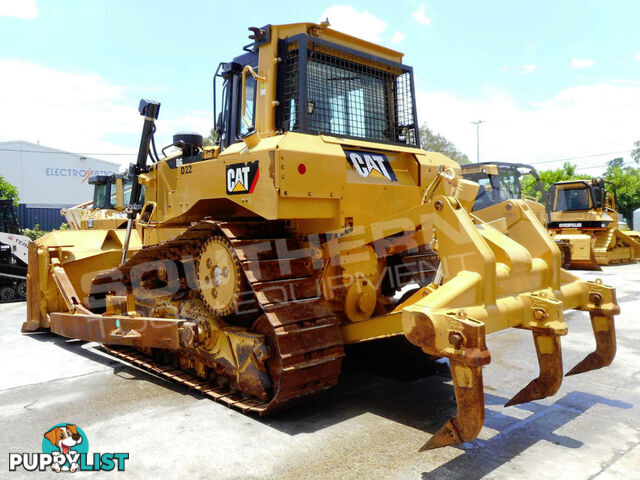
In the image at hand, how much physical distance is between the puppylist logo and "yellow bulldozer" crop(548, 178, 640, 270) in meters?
16.3

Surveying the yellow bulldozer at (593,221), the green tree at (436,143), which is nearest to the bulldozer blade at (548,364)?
the yellow bulldozer at (593,221)

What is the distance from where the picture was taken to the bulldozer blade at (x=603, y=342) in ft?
14.1

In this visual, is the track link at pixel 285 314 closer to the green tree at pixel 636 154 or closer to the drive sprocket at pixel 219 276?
the drive sprocket at pixel 219 276

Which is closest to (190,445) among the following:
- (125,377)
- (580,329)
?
(125,377)

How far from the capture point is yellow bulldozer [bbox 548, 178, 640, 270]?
1791 centimetres

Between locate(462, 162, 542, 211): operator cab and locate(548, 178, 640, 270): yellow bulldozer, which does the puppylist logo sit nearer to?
locate(462, 162, 542, 211): operator cab

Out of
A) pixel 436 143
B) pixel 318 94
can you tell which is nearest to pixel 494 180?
pixel 318 94

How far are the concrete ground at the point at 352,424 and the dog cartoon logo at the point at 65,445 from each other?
3.2 inches

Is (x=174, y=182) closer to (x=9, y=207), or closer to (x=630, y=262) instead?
(x=9, y=207)

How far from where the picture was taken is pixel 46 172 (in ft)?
142

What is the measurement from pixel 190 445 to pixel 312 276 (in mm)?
1606

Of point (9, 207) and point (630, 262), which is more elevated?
point (9, 207)

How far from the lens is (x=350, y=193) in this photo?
442cm

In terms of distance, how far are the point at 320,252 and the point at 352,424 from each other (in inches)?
54.9
